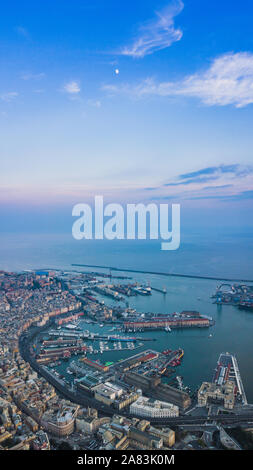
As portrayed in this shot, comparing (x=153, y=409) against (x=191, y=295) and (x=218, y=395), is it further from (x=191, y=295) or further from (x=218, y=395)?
(x=191, y=295)

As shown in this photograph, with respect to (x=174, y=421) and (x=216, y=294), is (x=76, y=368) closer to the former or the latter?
(x=174, y=421)

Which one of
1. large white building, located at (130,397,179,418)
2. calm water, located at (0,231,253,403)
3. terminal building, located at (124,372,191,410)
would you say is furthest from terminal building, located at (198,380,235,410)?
large white building, located at (130,397,179,418)

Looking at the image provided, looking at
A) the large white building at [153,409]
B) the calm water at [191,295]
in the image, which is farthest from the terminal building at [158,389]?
the calm water at [191,295]

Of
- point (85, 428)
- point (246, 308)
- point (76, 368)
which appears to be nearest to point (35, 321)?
point (76, 368)

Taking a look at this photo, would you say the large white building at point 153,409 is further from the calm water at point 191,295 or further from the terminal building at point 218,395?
the calm water at point 191,295

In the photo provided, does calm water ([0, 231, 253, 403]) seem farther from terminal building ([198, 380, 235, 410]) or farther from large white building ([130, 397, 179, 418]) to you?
large white building ([130, 397, 179, 418])

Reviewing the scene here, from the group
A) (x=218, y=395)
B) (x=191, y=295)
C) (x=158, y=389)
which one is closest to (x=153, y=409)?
(x=158, y=389)
